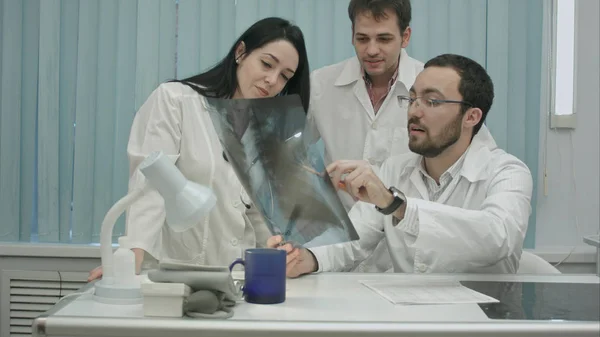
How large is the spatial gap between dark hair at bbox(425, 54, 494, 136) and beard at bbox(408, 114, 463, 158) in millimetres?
61

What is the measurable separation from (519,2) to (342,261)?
5.46 feet

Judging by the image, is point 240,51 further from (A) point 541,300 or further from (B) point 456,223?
(A) point 541,300

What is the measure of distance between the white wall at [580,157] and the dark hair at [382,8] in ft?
3.26

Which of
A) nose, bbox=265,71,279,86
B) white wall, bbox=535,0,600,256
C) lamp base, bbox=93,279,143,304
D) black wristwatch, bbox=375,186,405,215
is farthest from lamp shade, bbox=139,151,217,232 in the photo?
white wall, bbox=535,0,600,256

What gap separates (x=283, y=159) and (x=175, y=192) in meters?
0.33

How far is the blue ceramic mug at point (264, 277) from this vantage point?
1.24 metres

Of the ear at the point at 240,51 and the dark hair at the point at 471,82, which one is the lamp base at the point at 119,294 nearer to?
the ear at the point at 240,51

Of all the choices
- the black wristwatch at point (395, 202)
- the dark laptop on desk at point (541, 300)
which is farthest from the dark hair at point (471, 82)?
the dark laptop on desk at point (541, 300)

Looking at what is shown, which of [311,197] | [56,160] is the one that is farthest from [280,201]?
[56,160]

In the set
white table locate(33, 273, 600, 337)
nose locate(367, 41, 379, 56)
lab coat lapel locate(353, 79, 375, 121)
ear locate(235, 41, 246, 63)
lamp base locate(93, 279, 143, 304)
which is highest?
nose locate(367, 41, 379, 56)

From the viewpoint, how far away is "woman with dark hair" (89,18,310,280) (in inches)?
74.1

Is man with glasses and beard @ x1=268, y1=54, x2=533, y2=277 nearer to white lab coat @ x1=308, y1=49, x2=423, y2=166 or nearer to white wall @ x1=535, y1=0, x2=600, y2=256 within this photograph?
white lab coat @ x1=308, y1=49, x2=423, y2=166

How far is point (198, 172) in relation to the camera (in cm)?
190

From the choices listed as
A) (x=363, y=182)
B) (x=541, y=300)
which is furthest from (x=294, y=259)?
(x=541, y=300)
